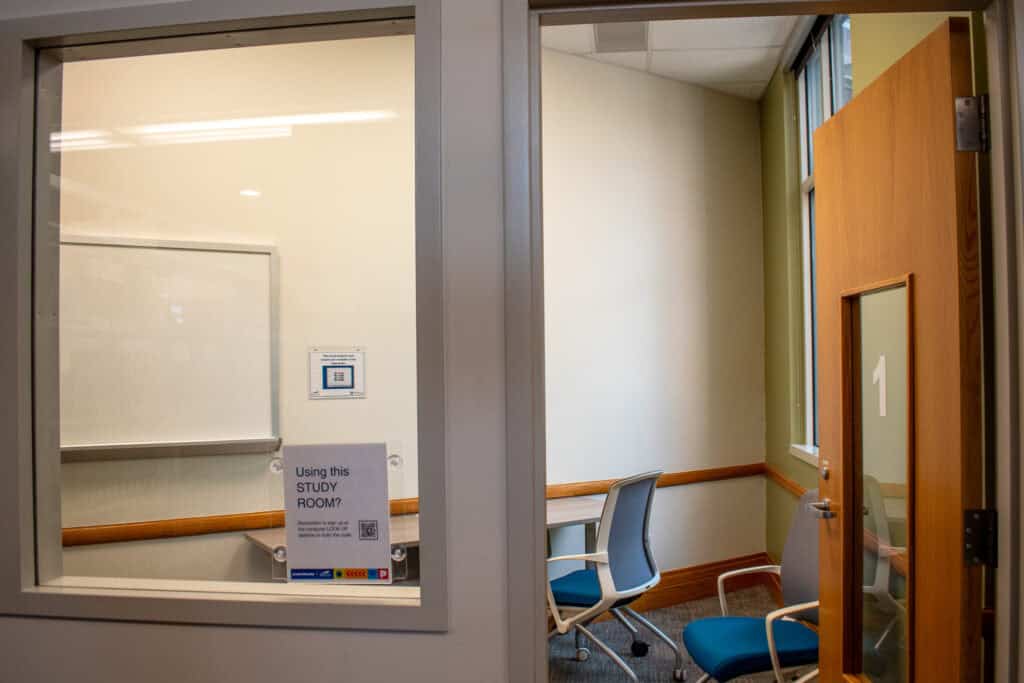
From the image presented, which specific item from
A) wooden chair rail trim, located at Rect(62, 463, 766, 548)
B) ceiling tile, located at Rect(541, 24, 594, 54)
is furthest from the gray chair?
ceiling tile, located at Rect(541, 24, 594, 54)

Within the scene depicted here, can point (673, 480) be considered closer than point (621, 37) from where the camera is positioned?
No

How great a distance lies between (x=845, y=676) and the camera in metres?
1.90

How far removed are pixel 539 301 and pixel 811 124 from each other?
3.27m

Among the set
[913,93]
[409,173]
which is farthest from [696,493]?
[409,173]

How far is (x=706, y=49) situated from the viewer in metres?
3.87

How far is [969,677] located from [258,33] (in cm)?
181

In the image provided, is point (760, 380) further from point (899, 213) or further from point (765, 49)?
point (899, 213)

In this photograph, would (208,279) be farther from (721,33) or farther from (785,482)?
(785,482)

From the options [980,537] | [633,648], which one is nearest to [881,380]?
[980,537]

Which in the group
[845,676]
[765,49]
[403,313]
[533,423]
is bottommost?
[845,676]

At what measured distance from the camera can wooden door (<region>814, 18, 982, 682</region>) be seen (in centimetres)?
136

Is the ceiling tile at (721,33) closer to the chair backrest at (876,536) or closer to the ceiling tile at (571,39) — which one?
the ceiling tile at (571,39)

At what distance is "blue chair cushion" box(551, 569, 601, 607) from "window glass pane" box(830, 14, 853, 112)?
241 cm

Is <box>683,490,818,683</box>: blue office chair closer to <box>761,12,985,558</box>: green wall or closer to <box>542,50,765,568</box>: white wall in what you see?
<box>761,12,985,558</box>: green wall
